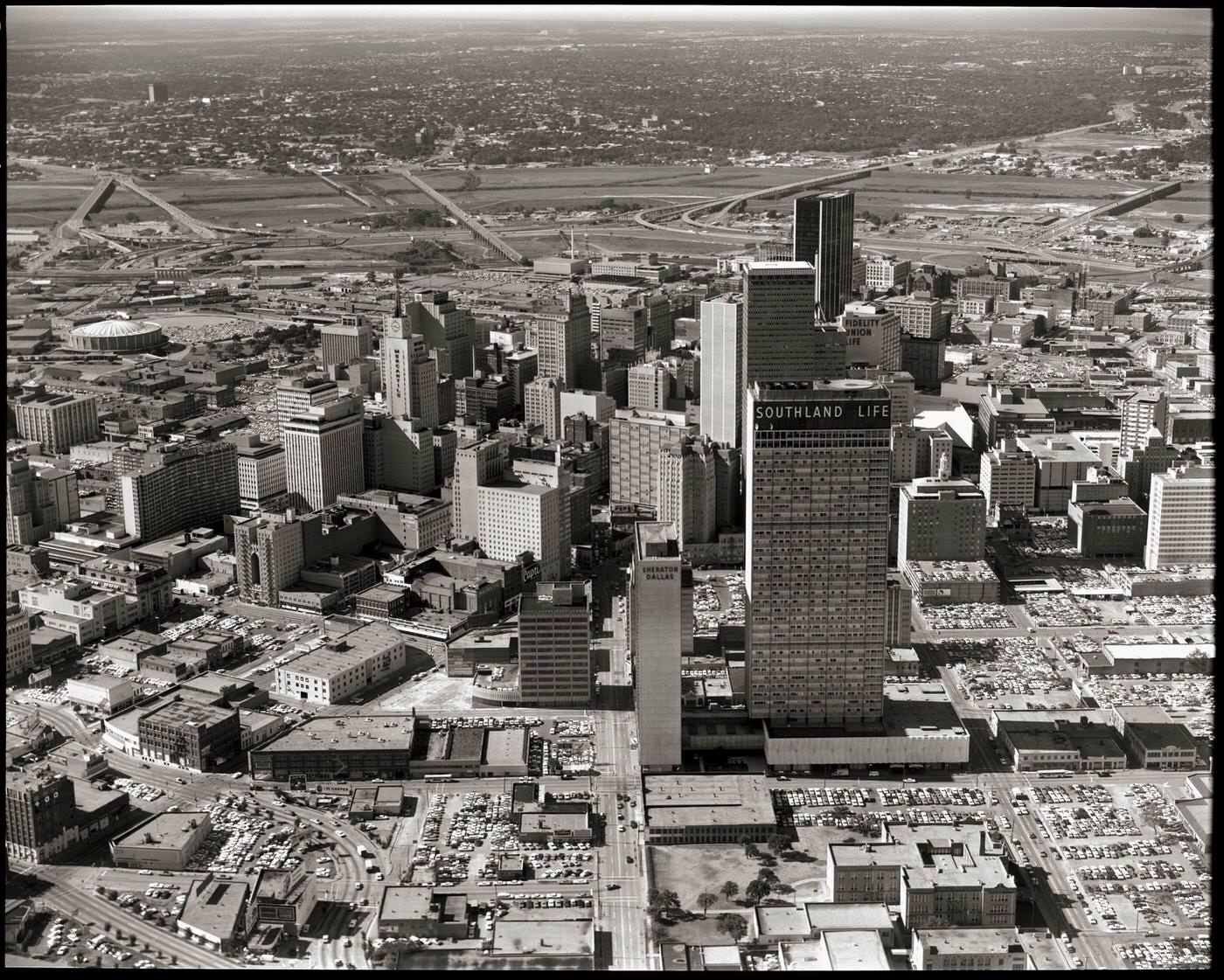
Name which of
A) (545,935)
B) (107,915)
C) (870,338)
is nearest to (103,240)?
(870,338)

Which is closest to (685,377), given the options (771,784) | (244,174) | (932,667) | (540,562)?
(540,562)

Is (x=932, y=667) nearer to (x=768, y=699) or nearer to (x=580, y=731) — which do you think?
(x=768, y=699)

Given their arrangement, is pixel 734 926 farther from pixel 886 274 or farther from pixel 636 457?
pixel 886 274

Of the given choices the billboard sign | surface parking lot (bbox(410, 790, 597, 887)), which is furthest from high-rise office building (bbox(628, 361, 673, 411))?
surface parking lot (bbox(410, 790, 597, 887))

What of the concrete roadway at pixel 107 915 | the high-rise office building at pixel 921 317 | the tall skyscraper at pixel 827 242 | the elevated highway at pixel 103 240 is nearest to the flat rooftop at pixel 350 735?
the concrete roadway at pixel 107 915

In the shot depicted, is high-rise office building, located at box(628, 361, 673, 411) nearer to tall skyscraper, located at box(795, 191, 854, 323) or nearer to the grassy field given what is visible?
tall skyscraper, located at box(795, 191, 854, 323)

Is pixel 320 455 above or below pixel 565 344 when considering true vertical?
below
